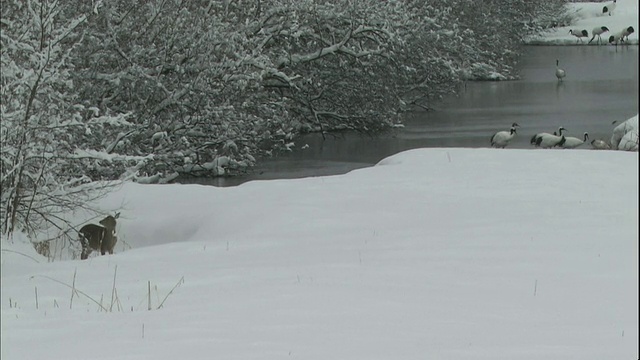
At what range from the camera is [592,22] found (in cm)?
5434

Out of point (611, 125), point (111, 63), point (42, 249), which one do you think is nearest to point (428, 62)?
point (611, 125)

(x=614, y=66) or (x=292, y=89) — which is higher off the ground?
(x=614, y=66)

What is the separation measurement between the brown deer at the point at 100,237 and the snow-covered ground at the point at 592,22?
3951 centimetres

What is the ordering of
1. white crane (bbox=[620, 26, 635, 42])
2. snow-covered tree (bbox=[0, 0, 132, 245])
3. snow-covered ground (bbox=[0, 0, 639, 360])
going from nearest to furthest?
snow-covered ground (bbox=[0, 0, 639, 360]) → snow-covered tree (bbox=[0, 0, 132, 245]) → white crane (bbox=[620, 26, 635, 42])

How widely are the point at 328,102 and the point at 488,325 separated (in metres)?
14.5

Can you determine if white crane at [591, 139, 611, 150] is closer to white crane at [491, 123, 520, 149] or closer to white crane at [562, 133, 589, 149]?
white crane at [562, 133, 589, 149]

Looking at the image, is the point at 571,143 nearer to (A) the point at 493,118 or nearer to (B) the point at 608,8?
(A) the point at 493,118

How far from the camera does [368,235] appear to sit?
27.6 feet

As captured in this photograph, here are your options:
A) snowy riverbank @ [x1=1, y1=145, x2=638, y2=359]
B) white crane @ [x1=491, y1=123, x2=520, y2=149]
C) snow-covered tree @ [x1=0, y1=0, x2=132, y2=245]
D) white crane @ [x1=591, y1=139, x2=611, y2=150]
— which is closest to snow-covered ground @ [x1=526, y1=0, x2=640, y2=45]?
white crane @ [x1=491, y1=123, x2=520, y2=149]

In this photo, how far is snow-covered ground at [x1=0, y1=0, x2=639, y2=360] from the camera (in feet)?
15.5

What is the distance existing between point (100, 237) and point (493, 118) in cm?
1426

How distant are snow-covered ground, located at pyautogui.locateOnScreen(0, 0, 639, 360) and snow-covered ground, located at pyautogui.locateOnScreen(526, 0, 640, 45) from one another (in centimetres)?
3720

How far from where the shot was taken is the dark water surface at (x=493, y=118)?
17.2 meters

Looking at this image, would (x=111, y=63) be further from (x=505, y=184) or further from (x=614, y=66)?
(x=614, y=66)
